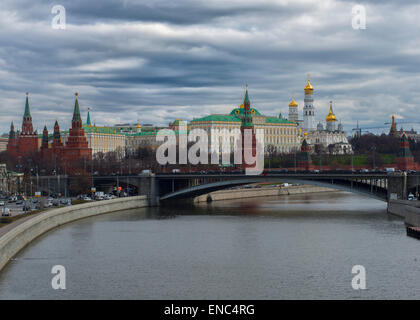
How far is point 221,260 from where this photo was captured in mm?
29391

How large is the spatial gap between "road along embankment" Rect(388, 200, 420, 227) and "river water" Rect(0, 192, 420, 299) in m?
0.80

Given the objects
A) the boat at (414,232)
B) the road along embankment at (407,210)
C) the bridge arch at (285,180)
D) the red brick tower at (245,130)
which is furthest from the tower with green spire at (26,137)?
the boat at (414,232)

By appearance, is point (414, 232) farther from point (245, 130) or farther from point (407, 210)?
point (245, 130)

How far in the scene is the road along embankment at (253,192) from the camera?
224ft

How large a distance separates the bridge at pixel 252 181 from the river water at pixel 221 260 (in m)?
4.56

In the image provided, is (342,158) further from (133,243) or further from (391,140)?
(133,243)

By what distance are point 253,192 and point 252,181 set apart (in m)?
21.3

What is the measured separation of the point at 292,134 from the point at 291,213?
93.5 m

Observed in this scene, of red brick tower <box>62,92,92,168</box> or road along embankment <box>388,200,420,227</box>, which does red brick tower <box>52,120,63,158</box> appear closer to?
red brick tower <box>62,92,92,168</box>

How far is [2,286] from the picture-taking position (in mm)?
23906

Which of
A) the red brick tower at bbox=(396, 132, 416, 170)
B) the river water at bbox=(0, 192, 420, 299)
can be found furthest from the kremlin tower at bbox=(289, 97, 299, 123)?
the river water at bbox=(0, 192, 420, 299)

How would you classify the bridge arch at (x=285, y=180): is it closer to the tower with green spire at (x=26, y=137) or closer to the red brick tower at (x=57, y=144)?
the red brick tower at (x=57, y=144)

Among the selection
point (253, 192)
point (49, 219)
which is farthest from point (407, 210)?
point (253, 192)

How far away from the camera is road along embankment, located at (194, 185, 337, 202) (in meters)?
68.4
